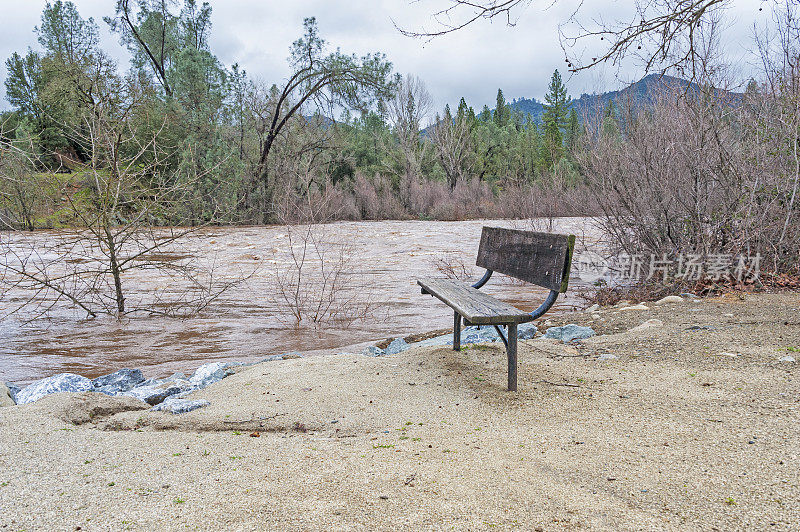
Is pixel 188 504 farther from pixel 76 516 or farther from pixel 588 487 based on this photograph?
pixel 588 487

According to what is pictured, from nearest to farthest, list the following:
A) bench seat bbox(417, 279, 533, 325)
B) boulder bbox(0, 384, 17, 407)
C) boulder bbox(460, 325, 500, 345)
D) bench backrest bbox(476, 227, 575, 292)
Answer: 1. bench seat bbox(417, 279, 533, 325)
2. bench backrest bbox(476, 227, 575, 292)
3. boulder bbox(0, 384, 17, 407)
4. boulder bbox(460, 325, 500, 345)

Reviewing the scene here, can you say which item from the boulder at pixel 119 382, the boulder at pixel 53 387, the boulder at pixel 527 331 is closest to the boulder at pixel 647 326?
the boulder at pixel 527 331

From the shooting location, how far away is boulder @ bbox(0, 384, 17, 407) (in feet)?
13.6

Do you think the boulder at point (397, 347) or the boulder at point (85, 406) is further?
the boulder at point (397, 347)

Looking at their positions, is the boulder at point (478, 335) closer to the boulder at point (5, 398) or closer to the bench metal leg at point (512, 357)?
the bench metal leg at point (512, 357)

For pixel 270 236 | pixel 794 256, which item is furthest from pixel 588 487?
pixel 270 236

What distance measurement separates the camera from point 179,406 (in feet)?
12.4

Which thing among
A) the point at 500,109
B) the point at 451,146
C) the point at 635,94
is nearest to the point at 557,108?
the point at 500,109

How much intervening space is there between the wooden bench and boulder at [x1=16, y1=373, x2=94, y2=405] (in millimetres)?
2951

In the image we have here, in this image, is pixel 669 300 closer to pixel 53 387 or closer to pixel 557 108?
pixel 53 387

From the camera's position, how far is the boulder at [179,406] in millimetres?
3750

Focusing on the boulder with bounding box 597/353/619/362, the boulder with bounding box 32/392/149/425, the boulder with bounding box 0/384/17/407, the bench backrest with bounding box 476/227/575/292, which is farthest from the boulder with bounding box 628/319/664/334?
the boulder with bounding box 0/384/17/407

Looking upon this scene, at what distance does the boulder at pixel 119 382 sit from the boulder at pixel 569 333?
12.9ft

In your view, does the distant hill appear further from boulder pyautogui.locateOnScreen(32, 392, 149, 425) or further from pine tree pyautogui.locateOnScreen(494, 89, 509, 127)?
pine tree pyautogui.locateOnScreen(494, 89, 509, 127)
